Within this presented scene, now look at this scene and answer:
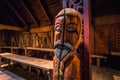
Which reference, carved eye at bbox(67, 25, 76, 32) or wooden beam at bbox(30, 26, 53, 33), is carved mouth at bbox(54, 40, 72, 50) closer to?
carved eye at bbox(67, 25, 76, 32)

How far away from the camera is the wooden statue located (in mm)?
1323

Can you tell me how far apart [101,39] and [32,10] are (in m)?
3.83

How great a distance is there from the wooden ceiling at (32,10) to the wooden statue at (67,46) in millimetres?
3860

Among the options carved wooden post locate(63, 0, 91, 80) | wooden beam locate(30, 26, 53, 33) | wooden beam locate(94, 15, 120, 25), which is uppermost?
wooden beam locate(94, 15, 120, 25)

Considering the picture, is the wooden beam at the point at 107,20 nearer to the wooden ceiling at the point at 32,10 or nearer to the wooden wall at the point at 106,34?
the wooden wall at the point at 106,34

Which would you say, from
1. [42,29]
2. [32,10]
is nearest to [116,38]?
[42,29]

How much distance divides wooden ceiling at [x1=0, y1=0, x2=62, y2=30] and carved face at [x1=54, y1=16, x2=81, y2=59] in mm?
3866

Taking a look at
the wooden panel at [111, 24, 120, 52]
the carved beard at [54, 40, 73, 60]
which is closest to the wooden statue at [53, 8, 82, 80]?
the carved beard at [54, 40, 73, 60]

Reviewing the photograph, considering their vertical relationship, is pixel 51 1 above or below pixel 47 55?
above

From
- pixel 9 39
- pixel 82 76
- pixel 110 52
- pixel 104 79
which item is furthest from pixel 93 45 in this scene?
pixel 9 39

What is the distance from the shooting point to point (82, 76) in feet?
5.24

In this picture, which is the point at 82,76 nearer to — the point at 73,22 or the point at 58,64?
the point at 58,64

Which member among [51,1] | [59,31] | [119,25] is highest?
[51,1]

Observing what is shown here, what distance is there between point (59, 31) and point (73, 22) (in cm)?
19
